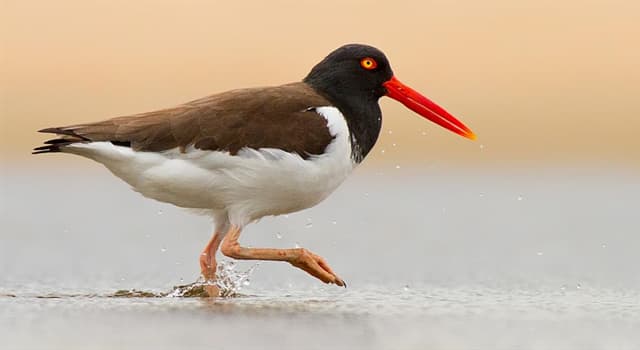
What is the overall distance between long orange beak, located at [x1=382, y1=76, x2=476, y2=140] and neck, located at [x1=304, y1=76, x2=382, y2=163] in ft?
0.93

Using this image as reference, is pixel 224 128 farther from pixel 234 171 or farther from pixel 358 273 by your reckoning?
pixel 358 273

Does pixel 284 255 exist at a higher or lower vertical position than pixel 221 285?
higher

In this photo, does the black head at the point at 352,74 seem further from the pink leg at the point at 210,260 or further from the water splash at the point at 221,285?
the water splash at the point at 221,285

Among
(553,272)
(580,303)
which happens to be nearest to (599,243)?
(553,272)

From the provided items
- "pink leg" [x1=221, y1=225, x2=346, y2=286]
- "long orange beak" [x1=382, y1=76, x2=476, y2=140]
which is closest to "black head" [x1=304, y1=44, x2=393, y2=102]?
"long orange beak" [x1=382, y1=76, x2=476, y2=140]

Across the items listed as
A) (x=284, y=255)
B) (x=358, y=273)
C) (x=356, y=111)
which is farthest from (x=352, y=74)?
(x=358, y=273)

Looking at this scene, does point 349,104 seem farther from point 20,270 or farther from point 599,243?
point 599,243

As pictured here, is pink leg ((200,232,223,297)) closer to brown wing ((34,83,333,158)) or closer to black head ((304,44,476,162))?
brown wing ((34,83,333,158))

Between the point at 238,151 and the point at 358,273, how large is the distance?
2.55 meters

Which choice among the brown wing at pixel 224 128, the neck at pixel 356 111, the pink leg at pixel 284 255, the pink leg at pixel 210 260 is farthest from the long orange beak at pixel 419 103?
the pink leg at pixel 210 260

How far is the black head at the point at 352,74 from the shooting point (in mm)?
9727

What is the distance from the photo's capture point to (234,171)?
9.17 metres

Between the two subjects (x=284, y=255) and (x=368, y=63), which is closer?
(x=284, y=255)

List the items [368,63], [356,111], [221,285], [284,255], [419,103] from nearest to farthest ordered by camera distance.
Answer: [284,255], [356,111], [221,285], [368,63], [419,103]
